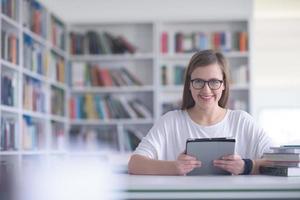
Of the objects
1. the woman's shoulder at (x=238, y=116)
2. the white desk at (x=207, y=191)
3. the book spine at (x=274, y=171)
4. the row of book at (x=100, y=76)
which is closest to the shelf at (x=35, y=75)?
the row of book at (x=100, y=76)

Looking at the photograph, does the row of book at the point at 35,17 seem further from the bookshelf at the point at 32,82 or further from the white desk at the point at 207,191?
the white desk at the point at 207,191

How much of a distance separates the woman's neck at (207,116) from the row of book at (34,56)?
8.83 feet

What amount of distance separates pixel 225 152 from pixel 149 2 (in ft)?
13.4

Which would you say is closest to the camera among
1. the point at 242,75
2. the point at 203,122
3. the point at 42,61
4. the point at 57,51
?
the point at 203,122

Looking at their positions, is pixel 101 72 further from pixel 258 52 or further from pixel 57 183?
pixel 57 183

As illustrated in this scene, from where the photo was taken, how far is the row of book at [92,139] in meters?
5.93

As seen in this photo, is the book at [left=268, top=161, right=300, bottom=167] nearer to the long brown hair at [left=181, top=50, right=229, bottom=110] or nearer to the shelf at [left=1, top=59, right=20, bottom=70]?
the long brown hair at [left=181, top=50, right=229, bottom=110]

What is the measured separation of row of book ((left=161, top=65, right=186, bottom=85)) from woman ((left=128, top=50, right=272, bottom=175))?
3.51 meters

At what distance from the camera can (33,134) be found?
4934 mm

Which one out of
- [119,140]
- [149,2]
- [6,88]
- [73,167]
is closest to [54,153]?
[119,140]

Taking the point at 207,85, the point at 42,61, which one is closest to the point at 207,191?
the point at 207,85

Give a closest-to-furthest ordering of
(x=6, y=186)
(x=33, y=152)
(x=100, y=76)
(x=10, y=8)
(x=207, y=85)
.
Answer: (x=6, y=186) → (x=207, y=85) → (x=10, y=8) → (x=33, y=152) → (x=100, y=76)

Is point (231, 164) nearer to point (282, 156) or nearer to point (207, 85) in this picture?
point (282, 156)

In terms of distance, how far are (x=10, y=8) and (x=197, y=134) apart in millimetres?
2594
